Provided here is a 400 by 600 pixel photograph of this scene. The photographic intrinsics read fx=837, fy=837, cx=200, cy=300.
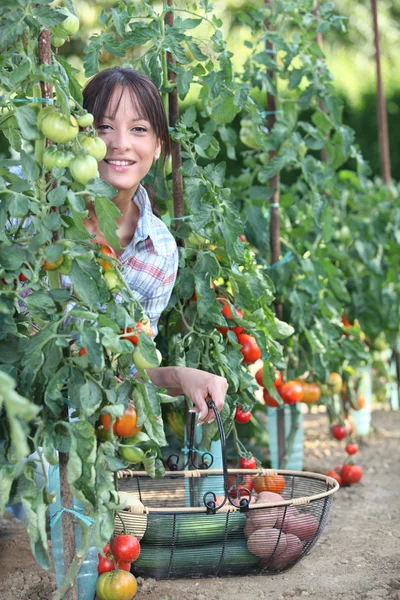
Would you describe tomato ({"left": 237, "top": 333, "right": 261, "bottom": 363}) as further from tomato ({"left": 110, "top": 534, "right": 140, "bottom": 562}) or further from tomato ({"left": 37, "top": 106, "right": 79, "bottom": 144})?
tomato ({"left": 37, "top": 106, "right": 79, "bottom": 144})

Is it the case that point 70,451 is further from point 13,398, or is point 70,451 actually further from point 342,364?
point 342,364

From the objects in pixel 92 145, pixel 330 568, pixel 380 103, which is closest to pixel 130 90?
pixel 92 145

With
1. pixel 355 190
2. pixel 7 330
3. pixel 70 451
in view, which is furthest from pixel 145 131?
pixel 355 190

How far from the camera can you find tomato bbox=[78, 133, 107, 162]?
153cm

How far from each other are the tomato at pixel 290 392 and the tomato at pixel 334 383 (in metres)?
0.33

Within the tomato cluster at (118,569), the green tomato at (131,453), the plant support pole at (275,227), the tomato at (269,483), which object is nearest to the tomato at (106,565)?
the tomato cluster at (118,569)

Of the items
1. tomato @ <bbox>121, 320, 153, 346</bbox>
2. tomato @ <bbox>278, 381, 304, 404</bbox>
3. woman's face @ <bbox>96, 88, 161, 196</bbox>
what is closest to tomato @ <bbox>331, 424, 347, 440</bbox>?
tomato @ <bbox>278, 381, 304, 404</bbox>

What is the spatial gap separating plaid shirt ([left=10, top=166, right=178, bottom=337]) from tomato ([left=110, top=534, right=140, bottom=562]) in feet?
2.01

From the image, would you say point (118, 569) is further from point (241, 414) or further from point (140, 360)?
point (241, 414)

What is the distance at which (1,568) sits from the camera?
2.03m

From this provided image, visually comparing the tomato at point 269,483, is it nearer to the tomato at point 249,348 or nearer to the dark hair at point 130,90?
the tomato at point 249,348

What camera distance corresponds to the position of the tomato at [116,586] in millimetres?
1706

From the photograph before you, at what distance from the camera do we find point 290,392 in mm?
2645

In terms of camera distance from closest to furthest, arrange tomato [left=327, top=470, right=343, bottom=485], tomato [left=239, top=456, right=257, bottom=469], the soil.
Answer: the soil < tomato [left=239, top=456, right=257, bottom=469] < tomato [left=327, top=470, right=343, bottom=485]
